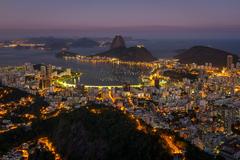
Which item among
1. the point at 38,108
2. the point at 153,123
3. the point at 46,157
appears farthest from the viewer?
the point at 38,108

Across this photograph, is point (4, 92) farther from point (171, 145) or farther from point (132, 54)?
point (132, 54)

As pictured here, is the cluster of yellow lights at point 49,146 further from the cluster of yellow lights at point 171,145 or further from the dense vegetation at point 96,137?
the cluster of yellow lights at point 171,145

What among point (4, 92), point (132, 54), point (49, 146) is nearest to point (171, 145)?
point (49, 146)

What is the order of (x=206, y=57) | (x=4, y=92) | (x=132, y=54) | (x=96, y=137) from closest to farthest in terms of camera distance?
1. (x=96, y=137)
2. (x=4, y=92)
3. (x=206, y=57)
4. (x=132, y=54)

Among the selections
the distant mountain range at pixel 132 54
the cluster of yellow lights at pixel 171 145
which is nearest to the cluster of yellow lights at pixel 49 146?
the cluster of yellow lights at pixel 171 145

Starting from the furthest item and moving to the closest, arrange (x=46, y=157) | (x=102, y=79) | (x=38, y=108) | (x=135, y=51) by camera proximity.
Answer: (x=135, y=51) → (x=102, y=79) → (x=38, y=108) → (x=46, y=157)

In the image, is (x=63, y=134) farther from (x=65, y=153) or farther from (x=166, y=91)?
(x=166, y=91)

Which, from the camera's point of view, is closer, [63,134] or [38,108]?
[63,134]

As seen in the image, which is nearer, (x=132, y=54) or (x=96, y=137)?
(x=96, y=137)

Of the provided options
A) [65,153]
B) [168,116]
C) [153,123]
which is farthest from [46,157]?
[168,116]
